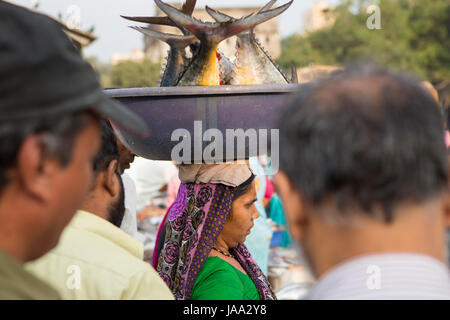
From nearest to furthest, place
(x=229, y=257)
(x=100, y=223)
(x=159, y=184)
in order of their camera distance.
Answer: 1. (x=100, y=223)
2. (x=229, y=257)
3. (x=159, y=184)

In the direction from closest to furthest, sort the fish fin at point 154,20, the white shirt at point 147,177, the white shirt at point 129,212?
the fish fin at point 154,20 → the white shirt at point 129,212 → the white shirt at point 147,177

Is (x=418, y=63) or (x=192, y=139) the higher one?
(x=418, y=63)

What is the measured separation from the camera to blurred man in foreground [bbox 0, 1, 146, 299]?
96 cm

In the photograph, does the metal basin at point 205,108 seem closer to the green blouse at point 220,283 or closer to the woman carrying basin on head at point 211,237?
the woman carrying basin on head at point 211,237

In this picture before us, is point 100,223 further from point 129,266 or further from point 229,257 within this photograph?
point 229,257

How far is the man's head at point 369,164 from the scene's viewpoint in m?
0.92

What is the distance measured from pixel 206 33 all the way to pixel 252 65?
301mm

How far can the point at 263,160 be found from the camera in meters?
8.18

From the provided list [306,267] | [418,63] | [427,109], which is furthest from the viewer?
[418,63]

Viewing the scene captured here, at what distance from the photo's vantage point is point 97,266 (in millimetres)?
1505

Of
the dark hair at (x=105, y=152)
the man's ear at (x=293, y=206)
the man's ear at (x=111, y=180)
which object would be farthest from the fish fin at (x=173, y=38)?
the man's ear at (x=293, y=206)

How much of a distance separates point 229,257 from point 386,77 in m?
1.79

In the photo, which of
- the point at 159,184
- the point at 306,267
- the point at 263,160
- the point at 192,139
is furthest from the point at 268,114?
the point at 159,184

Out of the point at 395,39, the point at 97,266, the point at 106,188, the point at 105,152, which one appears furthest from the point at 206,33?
the point at 395,39
